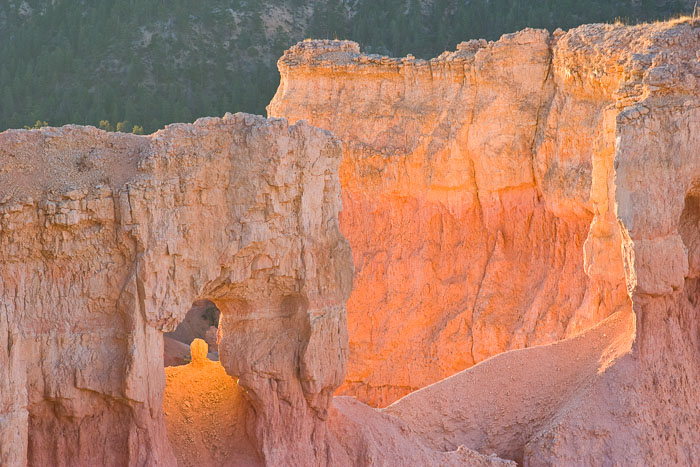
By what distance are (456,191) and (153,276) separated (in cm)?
1243

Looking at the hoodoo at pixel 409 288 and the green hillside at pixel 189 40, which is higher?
the green hillside at pixel 189 40

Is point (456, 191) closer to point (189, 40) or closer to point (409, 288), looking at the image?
point (409, 288)

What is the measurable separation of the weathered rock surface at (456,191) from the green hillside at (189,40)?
1140 centimetres

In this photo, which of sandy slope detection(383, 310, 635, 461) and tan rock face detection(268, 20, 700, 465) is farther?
sandy slope detection(383, 310, 635, 461)

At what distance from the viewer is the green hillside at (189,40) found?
36.4 meters

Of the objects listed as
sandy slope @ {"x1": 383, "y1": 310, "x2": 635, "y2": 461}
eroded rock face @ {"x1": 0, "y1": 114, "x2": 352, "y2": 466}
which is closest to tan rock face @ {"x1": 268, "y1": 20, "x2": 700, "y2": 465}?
sandy slope @ {"x1": 383, "y1": 310, "x2": 635, "y2": 461}

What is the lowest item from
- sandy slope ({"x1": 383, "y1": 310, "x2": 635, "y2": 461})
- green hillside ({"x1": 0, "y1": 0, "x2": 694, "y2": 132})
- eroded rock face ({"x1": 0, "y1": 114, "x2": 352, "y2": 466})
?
sandy slope ({"x1": 383, "y1": 310, "x2": 635, "y2": 461})

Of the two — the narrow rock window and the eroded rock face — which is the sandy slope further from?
the narrow rock window

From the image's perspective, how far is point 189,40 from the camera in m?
43.4

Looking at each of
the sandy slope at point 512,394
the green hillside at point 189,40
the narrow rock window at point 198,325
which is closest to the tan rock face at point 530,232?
the sandy slope at point 512,394

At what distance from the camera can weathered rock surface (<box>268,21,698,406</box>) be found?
73.9 ft

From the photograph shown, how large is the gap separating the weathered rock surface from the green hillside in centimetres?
1140

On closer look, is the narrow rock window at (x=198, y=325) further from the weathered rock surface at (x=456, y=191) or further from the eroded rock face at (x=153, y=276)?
the eroded rock face at (x=153, y=276)

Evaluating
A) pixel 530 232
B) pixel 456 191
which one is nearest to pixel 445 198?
pixel 456 191
